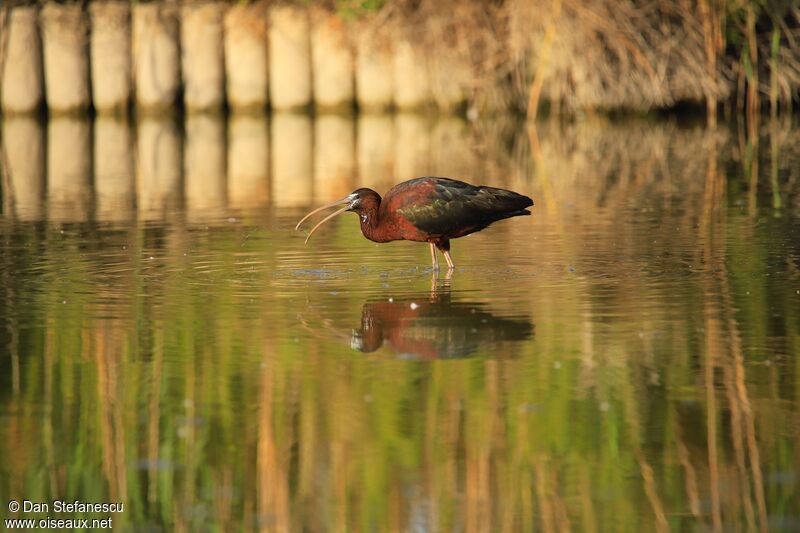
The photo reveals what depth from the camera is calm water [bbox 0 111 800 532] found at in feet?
16.8

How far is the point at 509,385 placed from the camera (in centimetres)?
641

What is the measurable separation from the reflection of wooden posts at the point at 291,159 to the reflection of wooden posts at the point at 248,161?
0.12m

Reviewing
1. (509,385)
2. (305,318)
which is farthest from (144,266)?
(509,385)

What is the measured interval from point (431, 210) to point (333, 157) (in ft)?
29.7

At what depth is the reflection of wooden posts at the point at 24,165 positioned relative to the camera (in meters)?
13.8

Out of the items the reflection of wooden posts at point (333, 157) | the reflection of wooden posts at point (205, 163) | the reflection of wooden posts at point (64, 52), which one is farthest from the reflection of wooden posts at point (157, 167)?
the reflection of wooden posts at point (333, 157)

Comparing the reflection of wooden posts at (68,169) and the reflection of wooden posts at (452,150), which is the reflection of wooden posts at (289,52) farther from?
the reflection of wooden posts at (68,169)

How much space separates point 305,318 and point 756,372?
2.36 metres

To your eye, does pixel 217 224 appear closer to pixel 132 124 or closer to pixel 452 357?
pixel 452 357

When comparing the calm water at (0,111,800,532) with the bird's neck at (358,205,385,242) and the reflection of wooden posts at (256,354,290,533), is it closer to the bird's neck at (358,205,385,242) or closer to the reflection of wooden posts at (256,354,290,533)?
the reflection of wooden posts at (256,354,290,533)

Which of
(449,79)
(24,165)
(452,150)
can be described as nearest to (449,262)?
(24,165)

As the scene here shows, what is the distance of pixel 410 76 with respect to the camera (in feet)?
79.4

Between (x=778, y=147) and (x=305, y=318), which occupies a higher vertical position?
(x=778, y=147)

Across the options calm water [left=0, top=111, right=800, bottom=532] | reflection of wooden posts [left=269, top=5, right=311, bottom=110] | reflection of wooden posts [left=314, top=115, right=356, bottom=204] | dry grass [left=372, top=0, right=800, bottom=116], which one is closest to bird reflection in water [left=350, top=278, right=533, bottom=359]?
calm water [left=0, top=111, right=800, bottom=532]
